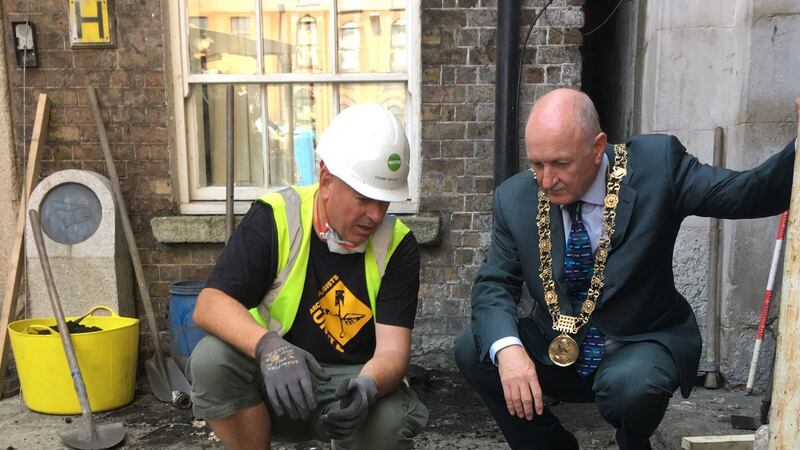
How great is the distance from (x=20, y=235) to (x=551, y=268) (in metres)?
3.15

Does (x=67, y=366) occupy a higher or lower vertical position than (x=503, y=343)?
lower

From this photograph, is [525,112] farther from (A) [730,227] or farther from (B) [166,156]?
(B) [166,156]

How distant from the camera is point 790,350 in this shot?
147 cm

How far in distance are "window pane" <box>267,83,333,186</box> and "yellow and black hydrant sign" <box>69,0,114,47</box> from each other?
3.38ft

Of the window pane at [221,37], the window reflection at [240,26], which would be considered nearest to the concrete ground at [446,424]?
the window pane at [221,37]

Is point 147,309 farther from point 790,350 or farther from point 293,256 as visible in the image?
point 790,350

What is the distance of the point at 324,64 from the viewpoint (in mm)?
4086

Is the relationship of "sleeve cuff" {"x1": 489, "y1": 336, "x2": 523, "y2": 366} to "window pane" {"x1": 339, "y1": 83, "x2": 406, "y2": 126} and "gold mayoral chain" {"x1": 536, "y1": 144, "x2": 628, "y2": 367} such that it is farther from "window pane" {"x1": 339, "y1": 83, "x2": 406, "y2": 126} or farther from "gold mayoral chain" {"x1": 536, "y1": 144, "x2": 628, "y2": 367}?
"window pane" {"x1": 339, "y1": 83, "x2": 406, "y2": 126}

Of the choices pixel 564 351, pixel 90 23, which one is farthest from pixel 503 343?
pixel 90 23

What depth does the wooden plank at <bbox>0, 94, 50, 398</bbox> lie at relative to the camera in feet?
12.1

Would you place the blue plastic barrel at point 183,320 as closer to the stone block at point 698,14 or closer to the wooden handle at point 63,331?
the wooden handle at point 63,331

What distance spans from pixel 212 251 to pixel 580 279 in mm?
2562

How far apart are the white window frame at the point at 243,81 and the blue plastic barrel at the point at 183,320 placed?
67 cm

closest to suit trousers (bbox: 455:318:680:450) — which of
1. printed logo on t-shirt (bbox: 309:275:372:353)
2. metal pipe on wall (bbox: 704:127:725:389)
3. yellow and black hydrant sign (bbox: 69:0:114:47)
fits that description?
printed logo on t-shirt (bbox: 309:275:372:353)
